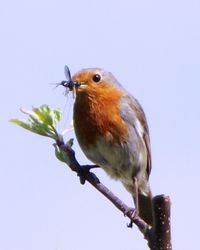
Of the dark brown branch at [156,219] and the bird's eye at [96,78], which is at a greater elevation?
the bird's eye at [96,78]

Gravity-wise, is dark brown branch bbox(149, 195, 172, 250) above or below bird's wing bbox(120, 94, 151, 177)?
below

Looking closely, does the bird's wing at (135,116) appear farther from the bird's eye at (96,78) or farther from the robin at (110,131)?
the bird's eye at (96,78)

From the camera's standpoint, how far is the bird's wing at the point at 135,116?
7129 millimetres

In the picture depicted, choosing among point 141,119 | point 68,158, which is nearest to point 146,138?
point 141,119

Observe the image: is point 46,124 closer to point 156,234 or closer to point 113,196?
point 113,196

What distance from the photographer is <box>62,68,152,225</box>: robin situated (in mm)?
6402

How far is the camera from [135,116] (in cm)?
741

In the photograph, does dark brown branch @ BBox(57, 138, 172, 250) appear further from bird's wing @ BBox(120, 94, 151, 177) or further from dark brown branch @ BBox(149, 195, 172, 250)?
bird's wing @ BBox(120, 94, 151, 177)

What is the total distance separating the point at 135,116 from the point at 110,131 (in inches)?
35.2

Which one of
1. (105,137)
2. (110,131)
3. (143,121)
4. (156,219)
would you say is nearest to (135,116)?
(143,121)

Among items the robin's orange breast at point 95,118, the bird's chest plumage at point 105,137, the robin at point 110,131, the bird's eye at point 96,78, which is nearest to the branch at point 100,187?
the robin at point 110,131

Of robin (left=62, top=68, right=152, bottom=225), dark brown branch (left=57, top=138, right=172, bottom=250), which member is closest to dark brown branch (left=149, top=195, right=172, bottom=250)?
dark brown branch (left=57, top=138, right=172, bottom=250)

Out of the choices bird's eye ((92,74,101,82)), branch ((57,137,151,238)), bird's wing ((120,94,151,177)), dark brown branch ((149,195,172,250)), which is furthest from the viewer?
bird's wing ((120,94,151,177))

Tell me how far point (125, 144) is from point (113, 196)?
4413mm
